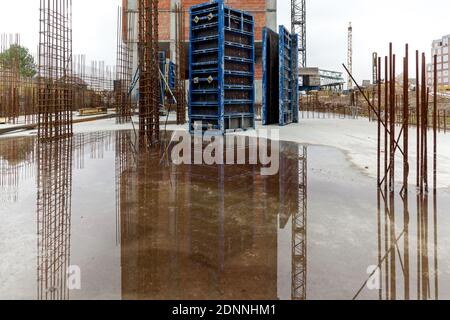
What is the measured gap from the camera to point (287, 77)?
20.3 meters

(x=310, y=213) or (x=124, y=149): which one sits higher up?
(x=124, y=149)

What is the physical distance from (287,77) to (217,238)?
17.8m

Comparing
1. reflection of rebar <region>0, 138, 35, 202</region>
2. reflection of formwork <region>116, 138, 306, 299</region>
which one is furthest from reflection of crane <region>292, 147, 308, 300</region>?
reflection of rebar <region>0, 138, 35, 202</region>

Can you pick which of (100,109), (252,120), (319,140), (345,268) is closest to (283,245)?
(345,268)

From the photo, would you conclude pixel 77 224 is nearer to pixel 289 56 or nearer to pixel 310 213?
pixel 310 213

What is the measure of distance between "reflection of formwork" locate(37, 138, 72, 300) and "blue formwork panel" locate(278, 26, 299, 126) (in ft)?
42.8

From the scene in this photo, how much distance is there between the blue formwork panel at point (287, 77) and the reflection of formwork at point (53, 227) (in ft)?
42.8

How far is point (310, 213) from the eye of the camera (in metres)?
4.70

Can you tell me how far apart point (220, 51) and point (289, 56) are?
8.10m

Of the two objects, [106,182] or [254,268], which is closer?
[254,268]

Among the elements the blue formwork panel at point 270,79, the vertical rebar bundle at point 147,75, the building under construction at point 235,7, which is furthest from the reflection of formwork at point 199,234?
the building under construction at point 235,7

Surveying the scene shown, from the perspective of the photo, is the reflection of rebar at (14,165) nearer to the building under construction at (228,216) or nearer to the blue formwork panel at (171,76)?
the building under construction at (228,216)

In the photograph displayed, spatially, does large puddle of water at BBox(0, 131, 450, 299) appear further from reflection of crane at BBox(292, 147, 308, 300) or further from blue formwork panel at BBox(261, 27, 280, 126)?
blue formwork panel at BBox(261, 27, 280, 126)
